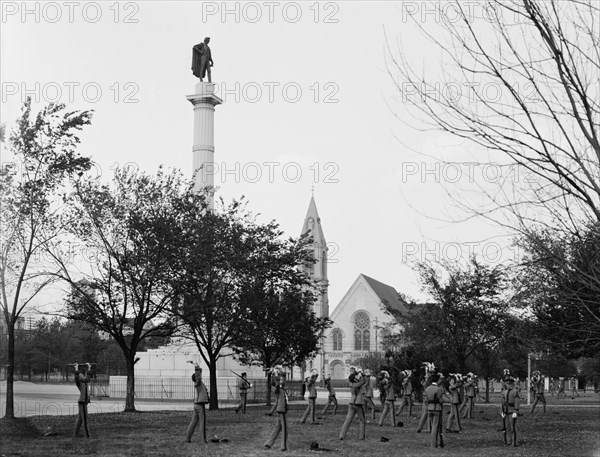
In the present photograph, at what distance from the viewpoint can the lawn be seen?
17.9m

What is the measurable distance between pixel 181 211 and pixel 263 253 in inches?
215

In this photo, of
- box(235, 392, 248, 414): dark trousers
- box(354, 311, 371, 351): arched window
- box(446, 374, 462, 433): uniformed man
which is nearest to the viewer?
box(446, 374, 462, 433): uniformed man

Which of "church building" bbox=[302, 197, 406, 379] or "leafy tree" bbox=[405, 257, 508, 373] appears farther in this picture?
"church building" bbox=[302, 197, 406, 379]

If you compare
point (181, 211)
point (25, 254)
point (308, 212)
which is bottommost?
point (25, 254)

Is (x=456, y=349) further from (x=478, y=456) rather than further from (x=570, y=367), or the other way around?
(x=570, y=367)

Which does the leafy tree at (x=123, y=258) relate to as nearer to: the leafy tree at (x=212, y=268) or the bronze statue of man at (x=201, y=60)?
the leafy tree at (x=212, y=268)

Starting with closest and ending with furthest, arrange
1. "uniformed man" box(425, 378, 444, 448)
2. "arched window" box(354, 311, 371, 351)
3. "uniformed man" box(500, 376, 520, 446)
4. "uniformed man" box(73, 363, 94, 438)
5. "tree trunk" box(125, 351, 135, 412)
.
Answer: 1. "uniformed man" box(73, 363, 94, 438)
2. "uniformed man" box(425, 378, 444, 448)
3. "uniformed man" box(500, 376, 520, 446)
4. "tree trunk" box(125, 351, 135, 412)
5. "arched window" box(354, 311, 371, 351)

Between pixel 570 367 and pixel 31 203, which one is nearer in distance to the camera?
pixel 31 203

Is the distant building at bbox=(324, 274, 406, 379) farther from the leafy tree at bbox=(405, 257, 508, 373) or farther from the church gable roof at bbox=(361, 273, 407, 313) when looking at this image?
the leafy tree at bbox=(405, 257, 508, 373)

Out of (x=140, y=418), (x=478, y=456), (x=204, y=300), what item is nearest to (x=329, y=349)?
(x=204, y=300)

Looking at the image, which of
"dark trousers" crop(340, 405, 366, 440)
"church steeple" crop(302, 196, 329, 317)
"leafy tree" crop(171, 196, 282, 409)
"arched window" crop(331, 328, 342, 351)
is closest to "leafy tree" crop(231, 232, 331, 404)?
"leafy tree" crop(171, 196, 282, 409)

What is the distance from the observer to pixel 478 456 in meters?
18.3

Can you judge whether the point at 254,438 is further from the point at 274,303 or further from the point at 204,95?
the point at 204,95

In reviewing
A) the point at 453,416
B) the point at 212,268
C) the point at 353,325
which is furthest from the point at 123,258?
the point at 353,325
